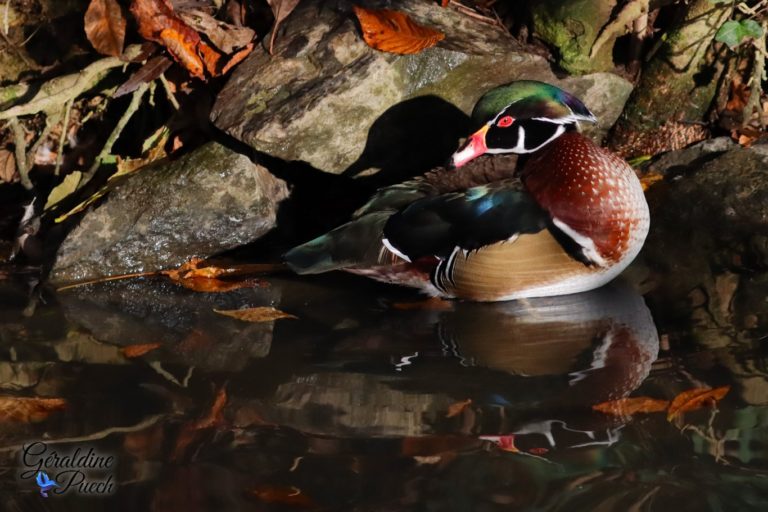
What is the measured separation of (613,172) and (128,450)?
6.85ft

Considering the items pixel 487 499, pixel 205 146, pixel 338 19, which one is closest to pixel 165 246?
pixel 205 146

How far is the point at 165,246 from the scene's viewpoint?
15.2ft

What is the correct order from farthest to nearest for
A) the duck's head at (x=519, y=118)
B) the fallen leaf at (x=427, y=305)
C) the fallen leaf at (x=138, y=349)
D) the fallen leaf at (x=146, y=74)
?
1. the fallen leaf at (x=146, y=74)
2. the duck's head at (x=519, y=118)
3. the fallen leaf at (x=427, y=305)
4. the fallen leaf at (x=138, y=349)

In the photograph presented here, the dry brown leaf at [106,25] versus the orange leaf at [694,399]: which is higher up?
the dry brown leaf at [106,25]

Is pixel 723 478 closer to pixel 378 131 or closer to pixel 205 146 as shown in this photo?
pixel 378 131

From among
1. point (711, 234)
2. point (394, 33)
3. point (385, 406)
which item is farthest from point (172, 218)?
point (711, 234)

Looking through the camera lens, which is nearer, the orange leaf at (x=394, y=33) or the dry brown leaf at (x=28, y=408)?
the dry brown leaf at (x=28, y=408)

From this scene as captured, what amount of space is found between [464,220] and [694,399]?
127cm

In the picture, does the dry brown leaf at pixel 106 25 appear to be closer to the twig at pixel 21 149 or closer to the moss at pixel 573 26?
the twig at pixel 21 149

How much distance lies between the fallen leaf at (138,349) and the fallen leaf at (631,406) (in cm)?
159

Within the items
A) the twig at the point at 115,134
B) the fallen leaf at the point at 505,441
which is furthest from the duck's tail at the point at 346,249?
the twig at the point at 115,134

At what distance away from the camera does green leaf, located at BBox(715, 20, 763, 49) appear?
4.49 metres

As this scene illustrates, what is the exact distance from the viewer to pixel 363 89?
14.8ft

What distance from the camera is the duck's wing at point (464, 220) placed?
3768 mm
